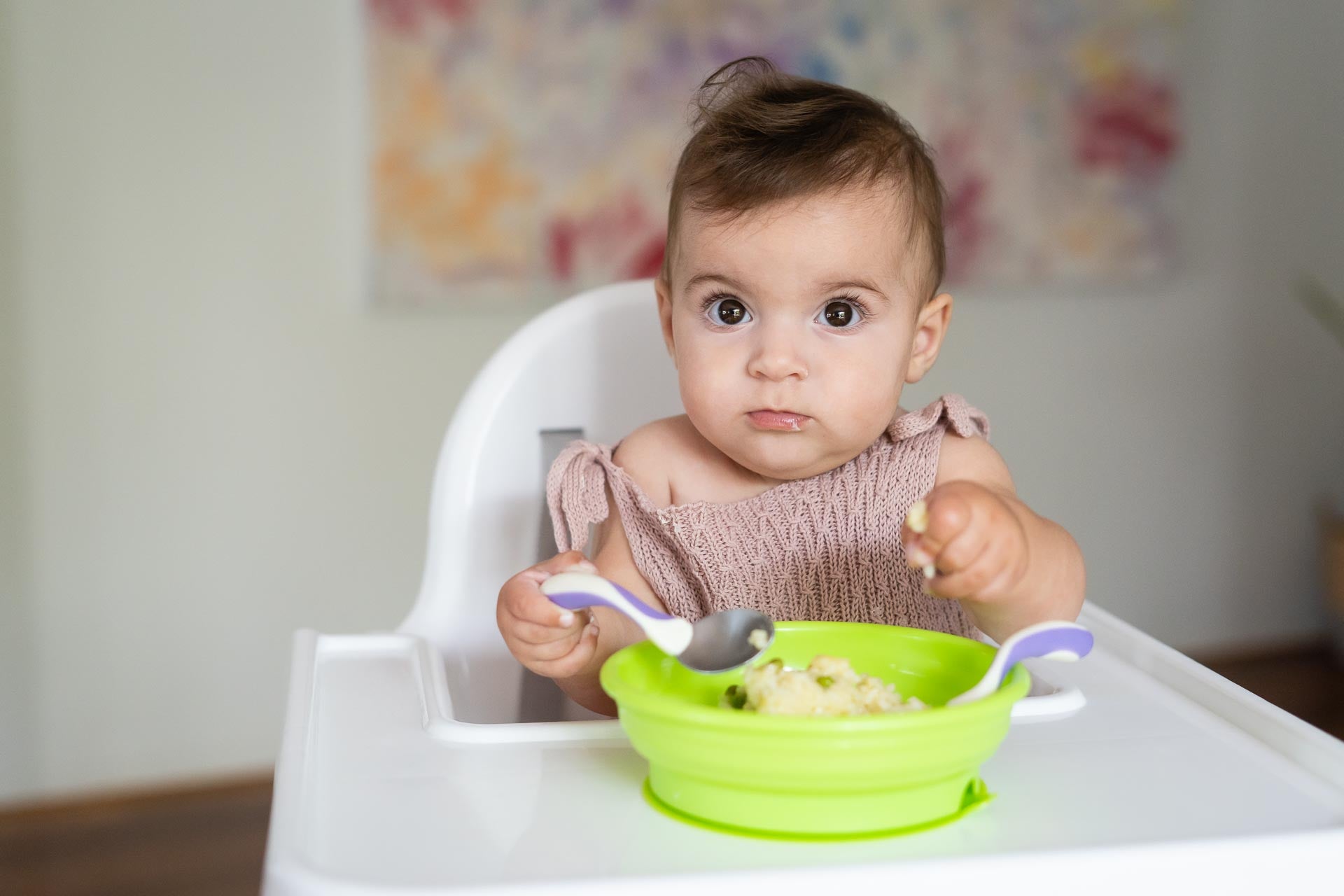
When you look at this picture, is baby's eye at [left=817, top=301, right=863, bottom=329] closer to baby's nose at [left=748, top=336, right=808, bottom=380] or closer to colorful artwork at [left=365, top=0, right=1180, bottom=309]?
baby's nose at [left=748, top=336, right=808, bottom=380]

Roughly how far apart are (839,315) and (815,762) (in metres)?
0.42

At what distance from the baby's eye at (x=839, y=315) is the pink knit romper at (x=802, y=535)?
118 millimetres

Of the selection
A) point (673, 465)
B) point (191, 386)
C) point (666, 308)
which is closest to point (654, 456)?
point (673, 465)

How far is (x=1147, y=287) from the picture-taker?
2861mm

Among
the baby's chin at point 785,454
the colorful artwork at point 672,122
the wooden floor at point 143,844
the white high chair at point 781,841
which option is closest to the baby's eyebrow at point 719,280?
the baby's chin at point 785,454

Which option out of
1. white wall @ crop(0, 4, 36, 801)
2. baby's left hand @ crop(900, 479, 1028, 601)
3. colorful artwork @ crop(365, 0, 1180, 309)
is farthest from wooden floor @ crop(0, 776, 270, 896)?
baby's left hand @ crop(900, 479, 1028, 601)

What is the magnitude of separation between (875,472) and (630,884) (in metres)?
0.51

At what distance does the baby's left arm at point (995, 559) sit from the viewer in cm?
62

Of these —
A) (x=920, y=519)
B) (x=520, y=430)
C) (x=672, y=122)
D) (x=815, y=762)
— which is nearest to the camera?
(x=815, y=762)

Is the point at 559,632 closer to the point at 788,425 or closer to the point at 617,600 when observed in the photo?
the point at 617,600

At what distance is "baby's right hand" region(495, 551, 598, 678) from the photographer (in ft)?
2.40

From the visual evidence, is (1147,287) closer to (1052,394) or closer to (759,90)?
(1052,394)

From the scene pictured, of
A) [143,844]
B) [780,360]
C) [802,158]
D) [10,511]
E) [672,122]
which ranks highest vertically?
[672,122]

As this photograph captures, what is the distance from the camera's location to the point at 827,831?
1.78ft
